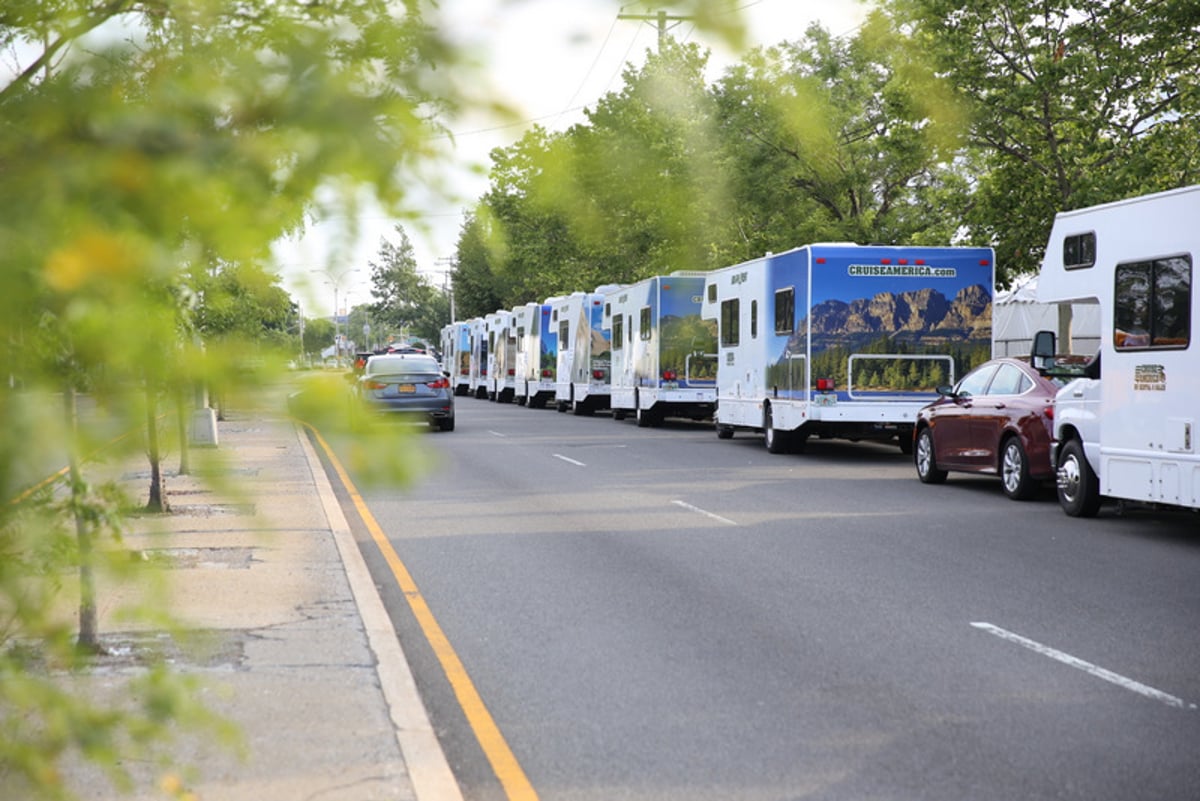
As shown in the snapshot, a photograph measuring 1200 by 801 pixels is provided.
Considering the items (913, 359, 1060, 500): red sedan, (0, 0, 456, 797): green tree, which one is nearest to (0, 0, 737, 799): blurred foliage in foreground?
(0, 0, 456, 797): green tree

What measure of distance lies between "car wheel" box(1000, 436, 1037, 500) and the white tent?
1505 cm

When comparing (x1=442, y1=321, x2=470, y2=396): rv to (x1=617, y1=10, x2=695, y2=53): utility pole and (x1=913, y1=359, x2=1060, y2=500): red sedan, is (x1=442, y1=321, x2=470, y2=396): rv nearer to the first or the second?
(x1=913, y1=359, x2=1060, y2=500): red sedan

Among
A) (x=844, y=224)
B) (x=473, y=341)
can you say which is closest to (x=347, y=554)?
(x=844, y=224)

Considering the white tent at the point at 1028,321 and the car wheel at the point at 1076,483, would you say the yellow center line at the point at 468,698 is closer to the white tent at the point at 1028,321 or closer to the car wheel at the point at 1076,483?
the car wheel at the point at 1076,483

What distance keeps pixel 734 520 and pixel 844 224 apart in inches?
810

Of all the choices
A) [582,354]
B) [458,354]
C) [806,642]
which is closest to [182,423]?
[806,642]

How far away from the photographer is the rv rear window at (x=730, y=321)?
25047 mm

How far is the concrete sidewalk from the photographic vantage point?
2322 millimetres

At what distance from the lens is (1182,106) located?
21.2m

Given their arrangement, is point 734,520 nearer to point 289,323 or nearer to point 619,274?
point 289,323

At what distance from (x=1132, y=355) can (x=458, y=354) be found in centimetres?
5305

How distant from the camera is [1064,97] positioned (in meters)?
22.6

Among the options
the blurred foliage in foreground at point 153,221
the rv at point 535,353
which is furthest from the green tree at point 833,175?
the blurred foliage in foreground at point 153,221

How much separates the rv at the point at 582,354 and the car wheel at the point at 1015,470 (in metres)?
21.5
